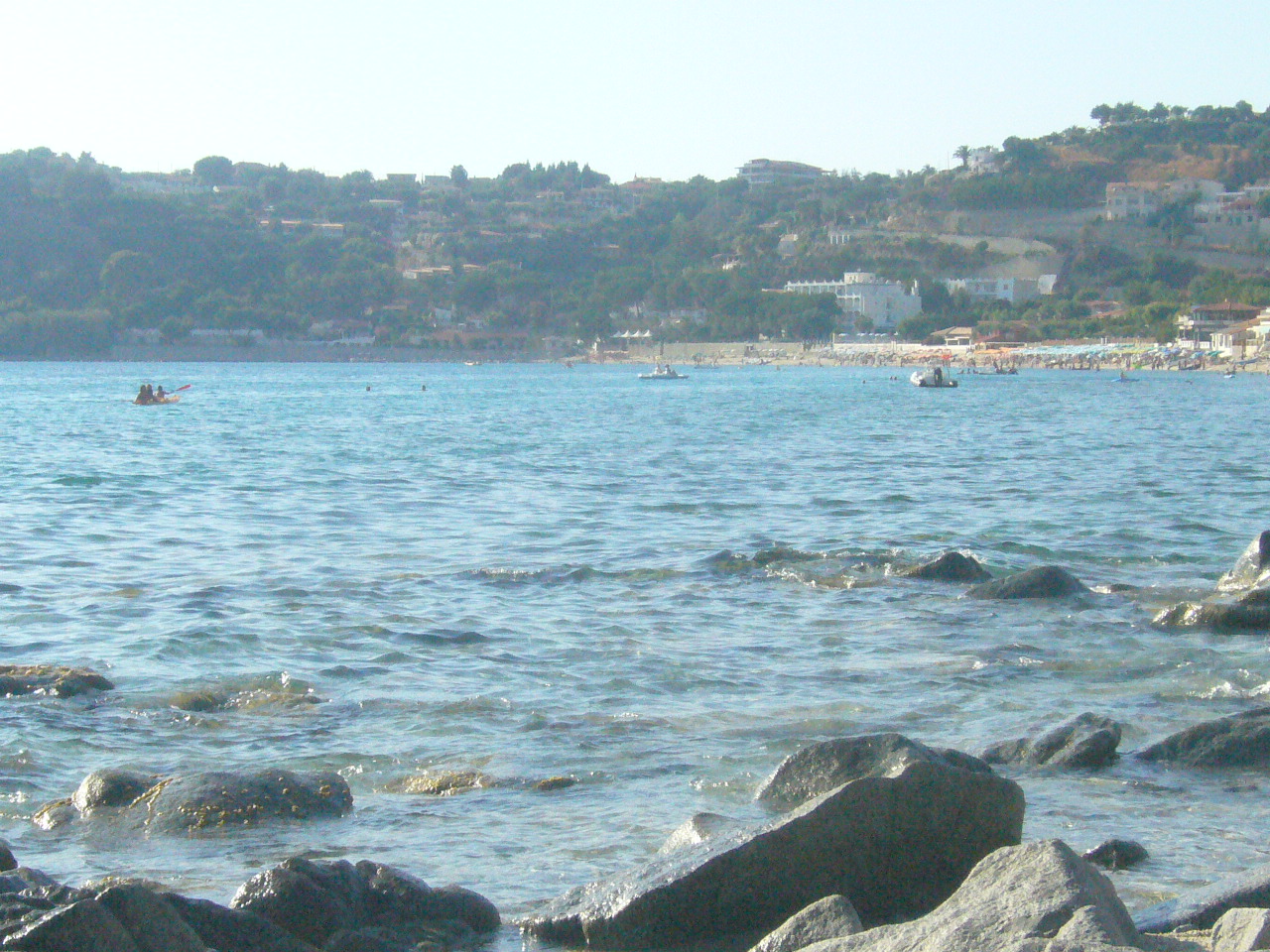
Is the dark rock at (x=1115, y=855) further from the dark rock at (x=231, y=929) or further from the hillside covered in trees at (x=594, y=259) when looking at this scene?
the hillside covered in trees at (x=594, y=259)

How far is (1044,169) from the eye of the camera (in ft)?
547

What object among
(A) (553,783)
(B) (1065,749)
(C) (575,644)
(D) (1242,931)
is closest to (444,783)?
(A) (553,783)

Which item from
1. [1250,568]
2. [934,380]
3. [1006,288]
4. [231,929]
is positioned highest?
[1006,288]

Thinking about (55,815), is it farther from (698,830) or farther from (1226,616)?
(1226,616)

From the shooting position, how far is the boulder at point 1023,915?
359 centimetres

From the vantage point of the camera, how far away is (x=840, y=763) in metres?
6.14

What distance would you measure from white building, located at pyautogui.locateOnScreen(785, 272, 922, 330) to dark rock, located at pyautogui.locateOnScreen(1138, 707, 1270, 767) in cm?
13472

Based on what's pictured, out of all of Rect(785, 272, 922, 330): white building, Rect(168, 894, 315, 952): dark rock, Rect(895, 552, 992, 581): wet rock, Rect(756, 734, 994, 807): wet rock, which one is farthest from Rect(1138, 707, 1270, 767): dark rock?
Rect(785, 272, 922, 330): white building

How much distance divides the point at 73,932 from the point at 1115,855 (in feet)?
12.2

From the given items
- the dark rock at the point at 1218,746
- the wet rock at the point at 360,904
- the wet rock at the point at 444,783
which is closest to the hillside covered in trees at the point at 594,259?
the dark rock at the point at 1218,746

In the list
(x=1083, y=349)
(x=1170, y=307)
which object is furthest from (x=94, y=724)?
(x=1170, y=307)

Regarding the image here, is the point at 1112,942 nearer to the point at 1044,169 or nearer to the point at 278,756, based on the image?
the point at 278,756

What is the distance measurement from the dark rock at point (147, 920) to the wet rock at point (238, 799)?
2.00 m

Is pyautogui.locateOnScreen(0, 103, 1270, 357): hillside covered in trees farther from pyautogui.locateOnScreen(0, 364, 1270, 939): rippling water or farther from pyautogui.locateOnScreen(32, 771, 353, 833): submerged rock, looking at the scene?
pyautogui.locateOnScreen(32, 771, 353, 833): submerged rock
